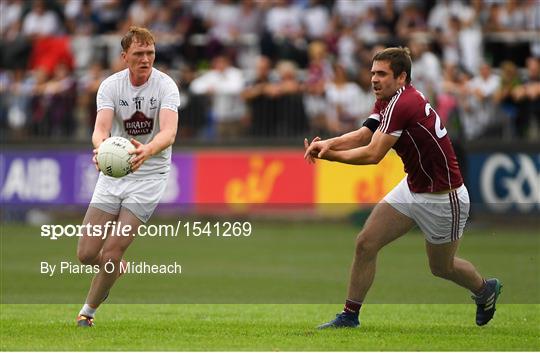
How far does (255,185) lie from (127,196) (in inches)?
545

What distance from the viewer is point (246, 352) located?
33.1 ft

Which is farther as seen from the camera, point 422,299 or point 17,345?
point 422,299

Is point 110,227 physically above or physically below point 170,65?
below

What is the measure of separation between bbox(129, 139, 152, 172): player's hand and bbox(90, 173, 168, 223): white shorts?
2.48 ft

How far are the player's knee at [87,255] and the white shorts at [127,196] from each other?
44cm

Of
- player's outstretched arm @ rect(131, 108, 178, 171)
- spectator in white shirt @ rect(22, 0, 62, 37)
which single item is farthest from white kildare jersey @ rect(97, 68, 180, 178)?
spectator in white shirt @ rect(22, 0, 62, 37)

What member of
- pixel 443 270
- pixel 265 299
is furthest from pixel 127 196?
pixel 265 299

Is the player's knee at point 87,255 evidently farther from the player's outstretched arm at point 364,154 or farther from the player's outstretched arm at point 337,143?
the player's outstretched arm at point 364,154

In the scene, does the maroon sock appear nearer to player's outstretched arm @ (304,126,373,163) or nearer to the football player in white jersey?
player's outstretched arm @ (304,126,373,163)

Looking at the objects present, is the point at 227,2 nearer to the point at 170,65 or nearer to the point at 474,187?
the point at 170,65

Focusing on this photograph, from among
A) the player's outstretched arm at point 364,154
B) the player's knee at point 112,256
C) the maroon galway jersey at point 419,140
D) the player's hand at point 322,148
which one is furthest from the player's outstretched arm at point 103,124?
the maroon galway jersey at point 419,140

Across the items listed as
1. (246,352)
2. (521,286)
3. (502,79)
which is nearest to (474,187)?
(502,79)

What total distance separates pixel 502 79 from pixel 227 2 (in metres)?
6.56

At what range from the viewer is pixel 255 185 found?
25.7 meters
